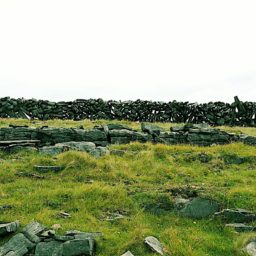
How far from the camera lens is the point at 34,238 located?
398 inches

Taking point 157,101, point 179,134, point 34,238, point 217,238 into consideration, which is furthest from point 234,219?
point 157,101

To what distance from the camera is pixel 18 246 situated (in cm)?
985

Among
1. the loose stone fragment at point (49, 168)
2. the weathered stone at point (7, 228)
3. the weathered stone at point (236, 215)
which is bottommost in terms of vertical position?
the weathered stone at point (7, 228)

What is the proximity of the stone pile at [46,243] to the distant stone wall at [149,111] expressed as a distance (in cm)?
2307

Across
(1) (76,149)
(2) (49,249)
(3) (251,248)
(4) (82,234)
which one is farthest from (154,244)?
(1) (76,149)

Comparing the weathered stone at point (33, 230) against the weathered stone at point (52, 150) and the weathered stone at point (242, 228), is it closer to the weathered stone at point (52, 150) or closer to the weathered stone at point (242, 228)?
the weathered stone at point (242, 228)

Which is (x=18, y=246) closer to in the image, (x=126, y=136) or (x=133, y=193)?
(x=133, y=193)

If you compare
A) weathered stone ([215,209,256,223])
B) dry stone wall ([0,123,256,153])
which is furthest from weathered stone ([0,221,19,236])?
dry stone wall ([0,123,256,153])

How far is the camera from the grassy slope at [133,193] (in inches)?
411

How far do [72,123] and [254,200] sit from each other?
16.4 meters

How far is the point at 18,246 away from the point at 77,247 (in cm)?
137

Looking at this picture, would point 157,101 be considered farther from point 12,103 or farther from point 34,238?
point 34,238

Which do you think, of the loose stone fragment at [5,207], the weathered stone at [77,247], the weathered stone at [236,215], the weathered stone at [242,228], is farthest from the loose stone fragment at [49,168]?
the weathered stone at [242,228]

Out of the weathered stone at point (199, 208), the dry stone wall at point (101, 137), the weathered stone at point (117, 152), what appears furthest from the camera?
the dry stone wall at point (101, 137)
